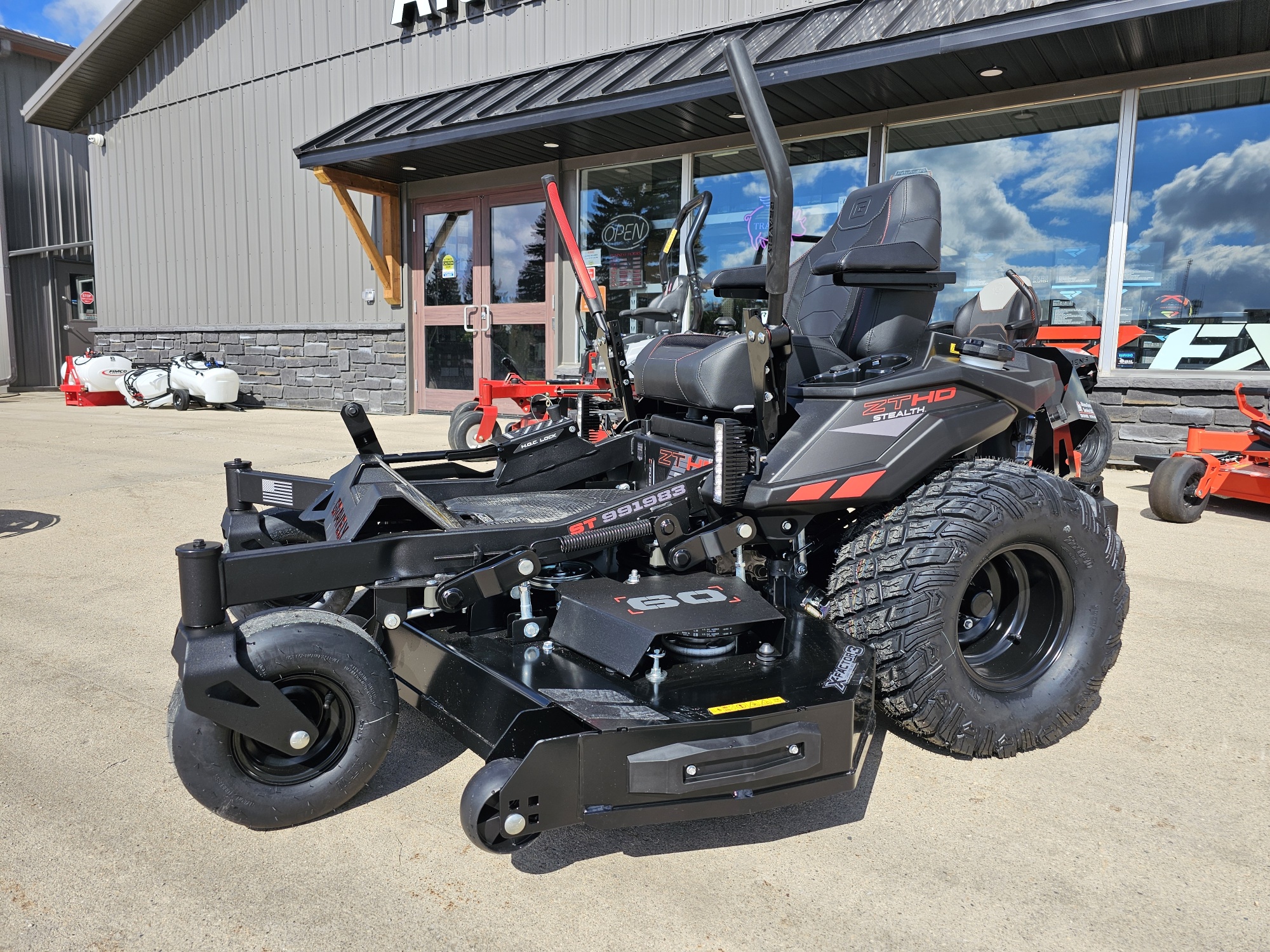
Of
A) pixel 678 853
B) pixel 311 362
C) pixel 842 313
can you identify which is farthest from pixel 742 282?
pixel 311 362

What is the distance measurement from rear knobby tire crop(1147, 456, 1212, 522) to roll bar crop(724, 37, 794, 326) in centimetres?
417

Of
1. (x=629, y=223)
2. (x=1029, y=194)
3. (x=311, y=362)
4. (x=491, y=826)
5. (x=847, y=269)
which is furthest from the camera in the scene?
(x=311, y=362)

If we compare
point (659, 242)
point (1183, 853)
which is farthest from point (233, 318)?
point (1183, 853)

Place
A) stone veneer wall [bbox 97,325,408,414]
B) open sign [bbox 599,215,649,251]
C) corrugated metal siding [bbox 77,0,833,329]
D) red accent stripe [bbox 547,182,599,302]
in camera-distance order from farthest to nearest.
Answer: stone veneer wall [bbox 97,325,408,414] < corrugated metal siding [bbox 77,0,833,329] < open sign [bbox 599,215,649,251] < red accent stripe [bbox 547,182,599,302]

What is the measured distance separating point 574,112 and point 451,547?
7.45 metres

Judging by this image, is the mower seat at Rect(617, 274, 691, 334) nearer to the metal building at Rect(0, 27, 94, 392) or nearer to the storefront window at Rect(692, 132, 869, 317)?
the storefront window at Rect(692, 132, 869, 317)

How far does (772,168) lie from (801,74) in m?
5.89

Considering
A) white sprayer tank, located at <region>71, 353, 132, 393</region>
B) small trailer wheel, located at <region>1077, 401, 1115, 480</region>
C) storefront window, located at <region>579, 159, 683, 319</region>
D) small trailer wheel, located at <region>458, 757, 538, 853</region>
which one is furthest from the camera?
white sprayer tank, located at <region>71, 353, 132, 393</region>

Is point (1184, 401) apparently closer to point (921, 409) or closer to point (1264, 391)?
point (1264, 391)

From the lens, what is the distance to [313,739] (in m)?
1.90

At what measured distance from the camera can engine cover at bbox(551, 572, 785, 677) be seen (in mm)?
2006

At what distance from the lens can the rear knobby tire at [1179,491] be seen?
529 centimetres

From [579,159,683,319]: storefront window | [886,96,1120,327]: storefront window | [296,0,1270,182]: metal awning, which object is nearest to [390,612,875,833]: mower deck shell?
[296,0,1270,182]: metal awning

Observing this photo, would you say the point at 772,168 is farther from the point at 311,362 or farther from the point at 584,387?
the point at 311,362
